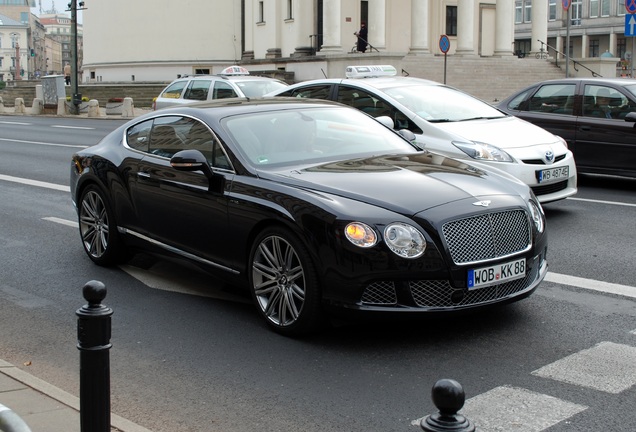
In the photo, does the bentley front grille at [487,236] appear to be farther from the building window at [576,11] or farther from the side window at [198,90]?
the building window at [576,11]

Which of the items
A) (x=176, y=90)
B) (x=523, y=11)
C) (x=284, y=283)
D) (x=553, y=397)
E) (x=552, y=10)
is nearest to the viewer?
(x=553, y=397)

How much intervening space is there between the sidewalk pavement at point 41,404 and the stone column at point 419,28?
142 feet

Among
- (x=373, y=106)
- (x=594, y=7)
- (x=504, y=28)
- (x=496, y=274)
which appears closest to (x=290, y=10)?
(x=504, y=28)

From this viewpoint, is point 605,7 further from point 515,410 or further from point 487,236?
point 515,410

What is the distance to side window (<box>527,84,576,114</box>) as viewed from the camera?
13.9m

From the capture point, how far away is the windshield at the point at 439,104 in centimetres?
1198

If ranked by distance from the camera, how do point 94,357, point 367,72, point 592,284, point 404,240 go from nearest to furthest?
point 94,357 < point 404,240 < point 592,284 < point 367,72

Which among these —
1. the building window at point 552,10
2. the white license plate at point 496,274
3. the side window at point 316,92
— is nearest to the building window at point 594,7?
the building window at point 552,10

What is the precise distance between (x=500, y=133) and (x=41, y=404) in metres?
7.92

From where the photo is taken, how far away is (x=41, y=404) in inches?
190

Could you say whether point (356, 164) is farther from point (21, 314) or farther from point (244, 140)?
point (21, 314)

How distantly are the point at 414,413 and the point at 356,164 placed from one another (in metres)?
2.51

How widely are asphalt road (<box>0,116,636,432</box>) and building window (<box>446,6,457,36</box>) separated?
1857 inches

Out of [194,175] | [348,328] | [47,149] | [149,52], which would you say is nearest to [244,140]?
[194,175]
